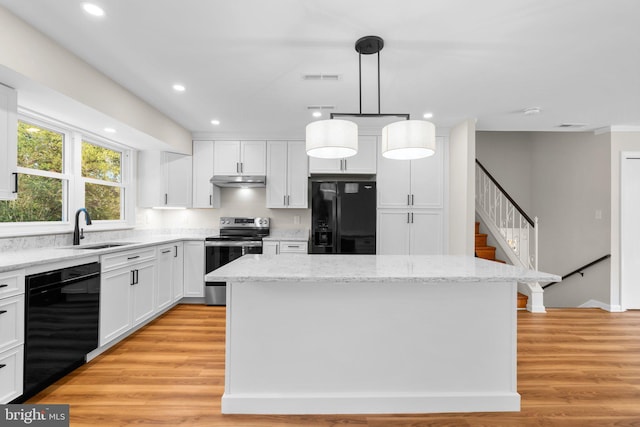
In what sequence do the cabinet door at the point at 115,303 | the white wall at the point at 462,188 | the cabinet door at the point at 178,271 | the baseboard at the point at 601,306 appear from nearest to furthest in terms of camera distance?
1. the cabinet door at the point at 115,303
2. the white wall at the point at 462,188
3. the cabinet door at the point at 178,271
4. the baseboard at the point at 601,306

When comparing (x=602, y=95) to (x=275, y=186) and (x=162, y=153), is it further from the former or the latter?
(x=162, y=153)

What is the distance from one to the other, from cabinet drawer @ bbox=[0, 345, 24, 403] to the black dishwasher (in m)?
0.04

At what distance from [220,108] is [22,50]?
5.66 ft

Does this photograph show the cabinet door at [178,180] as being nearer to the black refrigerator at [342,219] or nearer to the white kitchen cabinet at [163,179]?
the white kitchen cabinet at [163,179]

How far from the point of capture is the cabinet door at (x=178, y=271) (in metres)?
4.02

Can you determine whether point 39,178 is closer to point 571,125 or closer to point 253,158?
point 253,158

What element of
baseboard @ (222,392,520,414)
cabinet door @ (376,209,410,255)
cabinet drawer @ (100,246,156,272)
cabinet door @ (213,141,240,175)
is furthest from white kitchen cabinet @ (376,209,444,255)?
cabinet drawer @ (100,246,156,272)

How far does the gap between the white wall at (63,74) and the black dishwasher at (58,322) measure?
1323mm

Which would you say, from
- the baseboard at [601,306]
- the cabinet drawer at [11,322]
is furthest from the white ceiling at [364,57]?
the baseboard at [601,306]

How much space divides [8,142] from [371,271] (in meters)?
2.61

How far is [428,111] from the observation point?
3562mm

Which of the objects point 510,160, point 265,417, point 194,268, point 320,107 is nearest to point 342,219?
point 320,107

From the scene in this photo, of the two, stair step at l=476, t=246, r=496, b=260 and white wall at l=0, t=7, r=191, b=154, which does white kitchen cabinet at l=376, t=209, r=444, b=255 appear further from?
white wall at l=0, t=7, r=191, b=154

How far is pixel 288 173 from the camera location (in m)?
4.50
